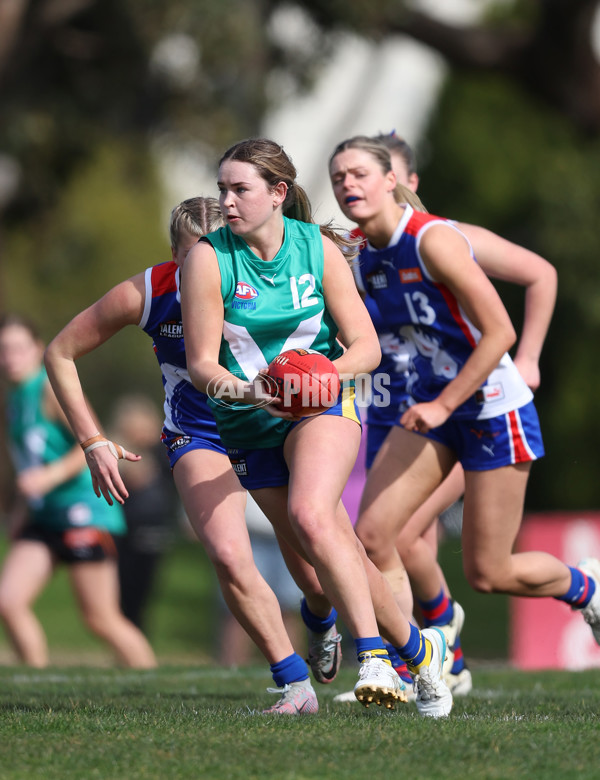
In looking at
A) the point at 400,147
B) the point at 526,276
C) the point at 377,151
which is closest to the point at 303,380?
the point at 377,151

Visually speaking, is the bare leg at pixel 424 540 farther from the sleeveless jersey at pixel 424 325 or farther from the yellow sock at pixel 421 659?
the yellow sock at pixel 421 659

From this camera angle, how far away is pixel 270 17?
53.8ft

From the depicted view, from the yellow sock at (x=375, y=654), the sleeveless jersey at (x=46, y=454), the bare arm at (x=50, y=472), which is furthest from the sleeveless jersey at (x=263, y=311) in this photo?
the sleeveless jersey at (x=46, y=454)

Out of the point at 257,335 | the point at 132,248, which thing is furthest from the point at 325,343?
the point at 132,248

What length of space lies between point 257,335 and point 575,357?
612 inches

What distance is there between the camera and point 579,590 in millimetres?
6141

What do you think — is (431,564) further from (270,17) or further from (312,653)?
(270,17)

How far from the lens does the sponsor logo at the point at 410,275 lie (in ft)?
18.0

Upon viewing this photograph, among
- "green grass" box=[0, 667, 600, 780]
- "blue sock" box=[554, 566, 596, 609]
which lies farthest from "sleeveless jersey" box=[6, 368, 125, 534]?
"blue sock" box=[554, 566, 596, 609]

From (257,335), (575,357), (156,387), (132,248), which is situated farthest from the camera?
(132,248)

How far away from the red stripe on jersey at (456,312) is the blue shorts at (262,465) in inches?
32.8

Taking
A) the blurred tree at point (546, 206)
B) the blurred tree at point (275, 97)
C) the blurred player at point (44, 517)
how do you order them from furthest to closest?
the blurred tree at point (546, 206)
the blurred tree at point (275, 97)
the blurred player at point (44, 517)

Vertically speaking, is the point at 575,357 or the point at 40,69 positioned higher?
the point at 40,69

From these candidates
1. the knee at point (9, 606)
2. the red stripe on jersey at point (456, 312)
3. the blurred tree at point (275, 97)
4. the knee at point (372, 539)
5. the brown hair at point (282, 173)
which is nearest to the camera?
the brown hair at point (282, 173)
